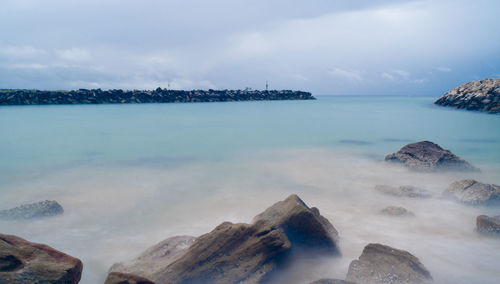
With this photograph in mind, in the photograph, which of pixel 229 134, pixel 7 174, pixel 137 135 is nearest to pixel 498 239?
pixel 7 174

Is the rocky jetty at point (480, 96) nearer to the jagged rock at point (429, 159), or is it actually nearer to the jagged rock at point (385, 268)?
the jagged rock at point (429, 159)

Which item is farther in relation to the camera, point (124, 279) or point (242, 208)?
point (242, 208)

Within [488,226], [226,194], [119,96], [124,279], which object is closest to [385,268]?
[488,226]

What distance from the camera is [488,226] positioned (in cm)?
386

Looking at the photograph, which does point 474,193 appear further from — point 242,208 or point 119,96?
point 119,96

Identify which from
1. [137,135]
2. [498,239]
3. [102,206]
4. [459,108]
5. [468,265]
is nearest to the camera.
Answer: [468,265]

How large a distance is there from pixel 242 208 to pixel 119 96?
38472mm

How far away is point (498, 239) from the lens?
12.2 ft

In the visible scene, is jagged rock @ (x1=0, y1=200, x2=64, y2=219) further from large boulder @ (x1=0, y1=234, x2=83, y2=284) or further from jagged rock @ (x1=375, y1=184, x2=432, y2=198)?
jagged rock @ (x1=375, y1=184, x2=432, y2=198)

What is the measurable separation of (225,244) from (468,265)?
2.53 metres

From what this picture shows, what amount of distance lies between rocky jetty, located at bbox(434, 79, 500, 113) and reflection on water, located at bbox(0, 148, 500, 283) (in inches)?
813

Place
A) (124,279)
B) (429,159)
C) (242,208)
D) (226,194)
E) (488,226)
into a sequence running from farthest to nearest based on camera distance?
(429,159) < (226,194) < (242,208) < (488,226) < (124,279)

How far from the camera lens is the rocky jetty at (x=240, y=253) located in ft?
9.21

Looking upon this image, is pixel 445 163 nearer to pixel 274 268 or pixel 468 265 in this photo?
pixel 468 265
